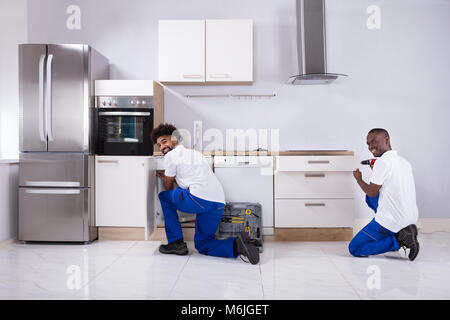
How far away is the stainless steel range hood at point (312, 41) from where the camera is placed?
155 inches

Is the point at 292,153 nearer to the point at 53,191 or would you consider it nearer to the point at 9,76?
the point at 53,191

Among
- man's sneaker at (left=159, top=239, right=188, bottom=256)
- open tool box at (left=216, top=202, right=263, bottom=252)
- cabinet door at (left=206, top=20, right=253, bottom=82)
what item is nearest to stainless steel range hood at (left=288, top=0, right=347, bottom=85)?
cabinet door at (left=206, top=20, right=253, bottom=82)

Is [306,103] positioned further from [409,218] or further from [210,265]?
[210,265]

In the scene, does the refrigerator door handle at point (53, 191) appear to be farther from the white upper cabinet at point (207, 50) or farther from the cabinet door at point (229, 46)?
the cabinet door at point (229, 46)

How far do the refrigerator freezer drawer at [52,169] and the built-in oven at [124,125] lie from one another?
10.1 inches

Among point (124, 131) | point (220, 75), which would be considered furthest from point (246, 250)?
point (220, 75)

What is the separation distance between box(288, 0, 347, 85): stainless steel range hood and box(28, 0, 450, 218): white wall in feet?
0.72

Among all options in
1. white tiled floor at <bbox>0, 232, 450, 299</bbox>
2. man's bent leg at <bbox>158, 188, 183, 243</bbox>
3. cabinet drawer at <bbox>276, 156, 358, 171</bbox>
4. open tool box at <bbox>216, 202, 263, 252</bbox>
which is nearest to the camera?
white tiled floor at <bbox>0, 232, 450, 299</bbox>

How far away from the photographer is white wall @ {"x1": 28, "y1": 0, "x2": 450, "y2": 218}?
4.19 meters

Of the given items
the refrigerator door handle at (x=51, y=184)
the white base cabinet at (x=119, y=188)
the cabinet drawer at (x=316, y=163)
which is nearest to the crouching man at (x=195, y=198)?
the white base cabinet at (x=119, y=188)

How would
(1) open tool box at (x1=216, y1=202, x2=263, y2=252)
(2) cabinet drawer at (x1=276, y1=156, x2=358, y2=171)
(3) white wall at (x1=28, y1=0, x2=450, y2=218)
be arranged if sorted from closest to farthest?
(1) open tool box at (x1=216, y1=202, x2=263, y2=252) → (2) cabinet drawer at (x1=276, y1=156, x2=358, y2=171) → (3) white wall at (x1=28, y1=0, x2=450, y2=218)

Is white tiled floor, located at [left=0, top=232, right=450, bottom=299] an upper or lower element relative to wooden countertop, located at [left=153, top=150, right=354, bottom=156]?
lower

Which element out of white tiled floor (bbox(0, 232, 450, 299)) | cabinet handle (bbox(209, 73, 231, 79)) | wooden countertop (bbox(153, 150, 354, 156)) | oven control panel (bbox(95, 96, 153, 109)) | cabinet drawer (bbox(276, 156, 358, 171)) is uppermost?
cabinet handle (bbox(209, 73, 231, 79))

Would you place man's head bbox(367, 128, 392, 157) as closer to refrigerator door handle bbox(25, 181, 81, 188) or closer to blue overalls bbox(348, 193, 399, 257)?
blue overalls bbox(348, 193, 399, 257)
